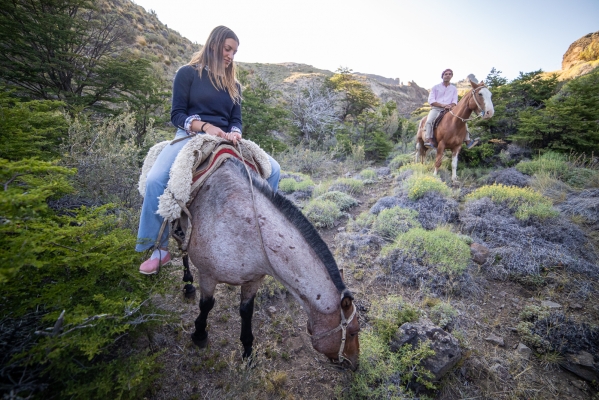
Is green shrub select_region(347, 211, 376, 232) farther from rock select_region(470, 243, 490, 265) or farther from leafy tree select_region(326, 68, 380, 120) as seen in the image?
leafy tree select_region(326, 68, 380, 120)

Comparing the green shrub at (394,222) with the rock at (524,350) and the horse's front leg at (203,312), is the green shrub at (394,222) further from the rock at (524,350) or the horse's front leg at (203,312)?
the horse's front leg at (203,312)

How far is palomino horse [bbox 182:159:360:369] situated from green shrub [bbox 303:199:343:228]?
296cm

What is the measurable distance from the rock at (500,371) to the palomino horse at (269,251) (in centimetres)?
155

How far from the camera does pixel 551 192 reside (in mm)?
5230

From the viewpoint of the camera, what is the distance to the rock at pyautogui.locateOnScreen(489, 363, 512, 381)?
7.22 feet

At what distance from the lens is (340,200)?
18.2 ft

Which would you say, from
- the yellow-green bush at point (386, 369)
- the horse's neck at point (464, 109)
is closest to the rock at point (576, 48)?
the horse's neck at point (464, 109)

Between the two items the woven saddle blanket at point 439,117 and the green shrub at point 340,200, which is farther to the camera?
the woven saddle blanket at point 439,117

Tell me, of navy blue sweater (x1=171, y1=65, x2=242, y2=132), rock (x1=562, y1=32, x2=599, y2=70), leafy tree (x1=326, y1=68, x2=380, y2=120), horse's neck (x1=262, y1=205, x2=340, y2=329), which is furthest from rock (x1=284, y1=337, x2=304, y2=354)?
rock (x1=562, y1=32, x2=599, y2=70)

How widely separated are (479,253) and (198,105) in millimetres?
4584

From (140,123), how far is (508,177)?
10.6 meters

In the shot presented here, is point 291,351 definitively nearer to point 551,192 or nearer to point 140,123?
point 551,192

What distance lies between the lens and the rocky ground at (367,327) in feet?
6.70

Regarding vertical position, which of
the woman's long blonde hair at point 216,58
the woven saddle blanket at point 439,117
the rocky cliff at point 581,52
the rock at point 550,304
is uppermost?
the rocky cliff at point 581,52
